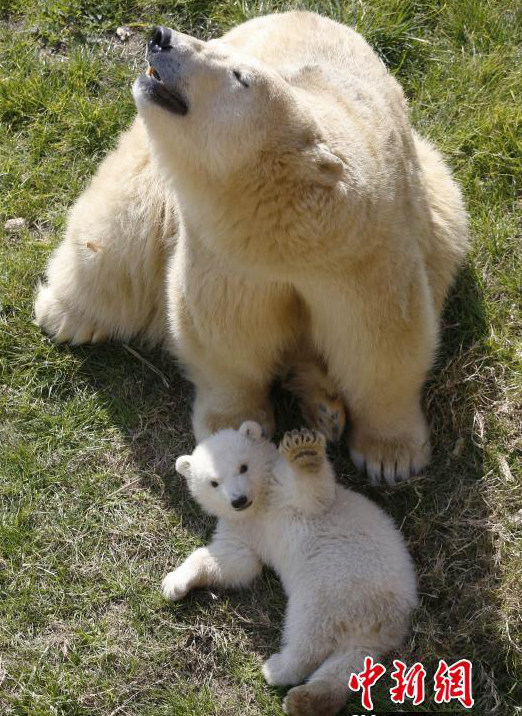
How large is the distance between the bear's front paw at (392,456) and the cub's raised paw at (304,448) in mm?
610

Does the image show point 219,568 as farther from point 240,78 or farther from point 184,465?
point 240,78

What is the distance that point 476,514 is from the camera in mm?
3957

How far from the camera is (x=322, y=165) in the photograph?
3.05m

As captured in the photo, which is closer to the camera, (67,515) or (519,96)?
(67,515)

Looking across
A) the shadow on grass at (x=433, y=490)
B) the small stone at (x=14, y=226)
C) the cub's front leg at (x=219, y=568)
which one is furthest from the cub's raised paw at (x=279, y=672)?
the small stone at (x=14, y=226)

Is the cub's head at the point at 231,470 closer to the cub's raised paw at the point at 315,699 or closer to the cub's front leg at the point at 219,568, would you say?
the cub's front leg at the point at 219,568

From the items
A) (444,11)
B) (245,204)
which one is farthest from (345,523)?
(444,11)

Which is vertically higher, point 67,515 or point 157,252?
point 157,252

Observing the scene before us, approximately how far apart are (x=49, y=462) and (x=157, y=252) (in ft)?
3.50

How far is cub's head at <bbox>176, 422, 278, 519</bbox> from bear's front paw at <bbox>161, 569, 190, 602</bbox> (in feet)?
0.95

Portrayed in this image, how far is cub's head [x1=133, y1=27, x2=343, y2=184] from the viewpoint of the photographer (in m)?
2.95

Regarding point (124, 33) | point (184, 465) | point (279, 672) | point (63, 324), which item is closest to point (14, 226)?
point (63, 324)

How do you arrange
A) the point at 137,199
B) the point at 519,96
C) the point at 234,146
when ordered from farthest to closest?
the point at 519,96
the point at 137,199
the point at 234,146

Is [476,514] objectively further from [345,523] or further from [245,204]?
[245,204]
